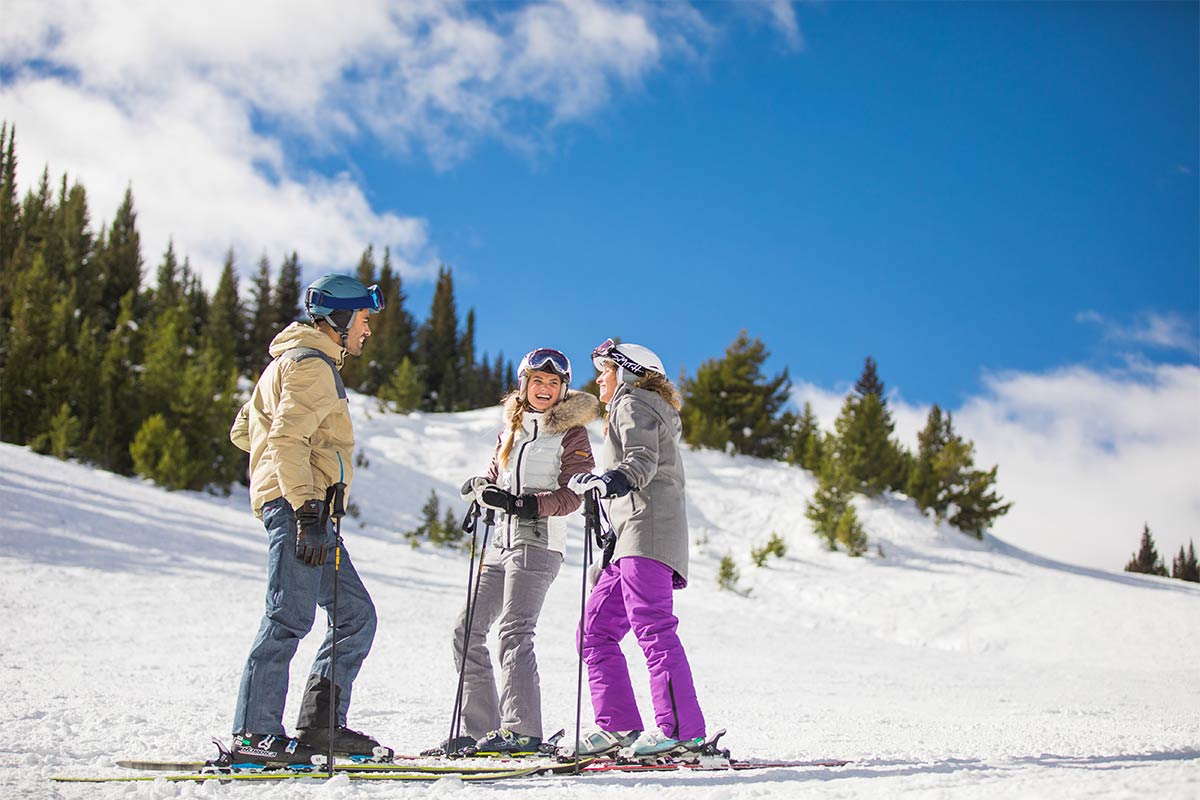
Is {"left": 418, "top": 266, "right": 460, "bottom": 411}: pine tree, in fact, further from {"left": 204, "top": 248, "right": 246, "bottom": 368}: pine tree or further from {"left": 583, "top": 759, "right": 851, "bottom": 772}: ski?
{"left": 583, "top": 759, "right": 851, "bottom": 772}: ski

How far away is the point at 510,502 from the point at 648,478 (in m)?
0.72

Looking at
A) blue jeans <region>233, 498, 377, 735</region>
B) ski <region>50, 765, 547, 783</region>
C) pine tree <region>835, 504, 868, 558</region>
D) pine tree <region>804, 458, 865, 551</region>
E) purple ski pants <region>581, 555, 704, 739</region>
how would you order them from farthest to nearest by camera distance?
pine tree <region>804, 458, 865, 551</region>, pine tree <region>835, 504, 868, 558</region>, purple ski pants <region>581, 555, 704, 739</region>, blue jeans <region>233, 498, 377, 735</region>, ski <region>50, 765, 547, 783</region>

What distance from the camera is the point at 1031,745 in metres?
5.36

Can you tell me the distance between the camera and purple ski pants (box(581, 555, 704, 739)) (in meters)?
4.10


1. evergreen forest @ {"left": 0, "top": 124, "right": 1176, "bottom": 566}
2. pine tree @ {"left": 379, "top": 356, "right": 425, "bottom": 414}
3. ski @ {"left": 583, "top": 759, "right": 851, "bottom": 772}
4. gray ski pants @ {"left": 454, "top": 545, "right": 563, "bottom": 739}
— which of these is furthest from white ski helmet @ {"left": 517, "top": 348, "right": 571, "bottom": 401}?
pine tree @ {"left": 379, "top": 356, "right": 425, "bottom": 414}

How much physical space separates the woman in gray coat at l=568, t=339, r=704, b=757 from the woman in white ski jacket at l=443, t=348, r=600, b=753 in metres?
0.26

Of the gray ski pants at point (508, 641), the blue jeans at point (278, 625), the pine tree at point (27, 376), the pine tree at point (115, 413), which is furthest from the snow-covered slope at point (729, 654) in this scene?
the pine tree at point (27, 376)

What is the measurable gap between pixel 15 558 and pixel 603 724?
1028 centimetres

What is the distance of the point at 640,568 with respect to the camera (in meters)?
4.26

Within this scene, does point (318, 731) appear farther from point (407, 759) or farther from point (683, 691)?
point (683, 691)

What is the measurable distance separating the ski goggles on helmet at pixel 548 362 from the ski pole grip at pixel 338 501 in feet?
4.17

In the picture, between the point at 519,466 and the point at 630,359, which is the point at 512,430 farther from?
the point at 630,359

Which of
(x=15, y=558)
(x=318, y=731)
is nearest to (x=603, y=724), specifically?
(x=318, y=731)

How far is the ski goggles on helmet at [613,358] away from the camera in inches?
180
